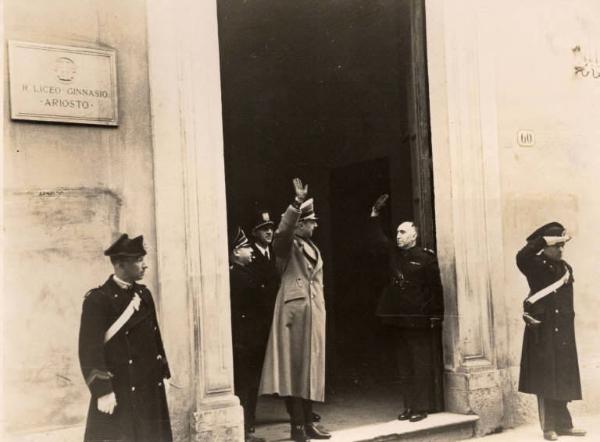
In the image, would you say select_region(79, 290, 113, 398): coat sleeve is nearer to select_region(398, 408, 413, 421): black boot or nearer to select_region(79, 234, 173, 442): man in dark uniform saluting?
select_region(79, 234, 173, 442): man in dark uniform saluting

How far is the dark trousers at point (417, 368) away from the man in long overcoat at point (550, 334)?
0.73m

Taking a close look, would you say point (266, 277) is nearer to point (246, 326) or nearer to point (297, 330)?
point (246, 326)

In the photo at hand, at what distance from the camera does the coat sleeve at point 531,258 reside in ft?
20.9

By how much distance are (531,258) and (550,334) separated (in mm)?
641

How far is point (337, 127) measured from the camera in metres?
9.60

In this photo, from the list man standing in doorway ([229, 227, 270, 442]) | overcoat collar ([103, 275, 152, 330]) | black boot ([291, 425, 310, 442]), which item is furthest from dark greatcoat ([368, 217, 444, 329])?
overcoat collar ([103, 275, 152, 330])

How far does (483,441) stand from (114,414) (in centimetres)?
313

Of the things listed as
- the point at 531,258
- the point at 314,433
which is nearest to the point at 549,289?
the point at 531,258

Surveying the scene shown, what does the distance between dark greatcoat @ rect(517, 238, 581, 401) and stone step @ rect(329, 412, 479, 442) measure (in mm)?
576

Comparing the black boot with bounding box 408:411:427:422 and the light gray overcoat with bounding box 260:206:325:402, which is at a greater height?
the light gray overcoat with bounding box 260:206:325:402

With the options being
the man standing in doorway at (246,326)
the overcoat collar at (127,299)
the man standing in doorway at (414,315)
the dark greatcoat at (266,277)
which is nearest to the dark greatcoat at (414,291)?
the man standing in doorway at (414,315)

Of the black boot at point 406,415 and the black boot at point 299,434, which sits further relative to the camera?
the black boot at point 406,415

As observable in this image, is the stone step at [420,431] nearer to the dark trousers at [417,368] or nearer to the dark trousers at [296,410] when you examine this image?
the dark trousers at [417,368]

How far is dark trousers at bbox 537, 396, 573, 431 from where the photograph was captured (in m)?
6.19
